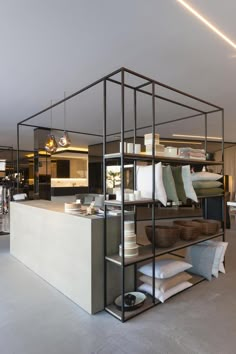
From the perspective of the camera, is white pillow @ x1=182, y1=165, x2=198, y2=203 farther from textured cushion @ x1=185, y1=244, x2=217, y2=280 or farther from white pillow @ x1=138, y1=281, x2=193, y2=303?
white pillow @ x1=138, y1=281, x2=193, y2=303

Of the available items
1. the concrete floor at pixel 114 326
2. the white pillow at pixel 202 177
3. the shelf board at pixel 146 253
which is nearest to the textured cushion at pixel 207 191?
the white pillow at pixel 202 177

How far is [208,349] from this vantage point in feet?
5.97

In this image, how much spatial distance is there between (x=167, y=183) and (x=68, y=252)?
1245 mm

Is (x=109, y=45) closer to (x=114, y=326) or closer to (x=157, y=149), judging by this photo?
(x=157, y=149)

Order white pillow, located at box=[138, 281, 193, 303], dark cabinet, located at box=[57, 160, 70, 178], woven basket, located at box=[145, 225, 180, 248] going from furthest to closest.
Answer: dark cabinet, located at box=[57, 160, 70, 178]
woven basket, located at box=[145, 225, 180, 248]
white pillow, located at box=[138, 281, 193, 303]

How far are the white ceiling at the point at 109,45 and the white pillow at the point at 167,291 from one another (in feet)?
8.08

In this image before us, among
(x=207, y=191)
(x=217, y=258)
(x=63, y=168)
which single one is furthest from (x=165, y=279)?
(x=63, y=168)

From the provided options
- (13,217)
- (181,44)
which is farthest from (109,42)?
(13,217)

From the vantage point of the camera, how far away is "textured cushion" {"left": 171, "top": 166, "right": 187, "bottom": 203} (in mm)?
2773

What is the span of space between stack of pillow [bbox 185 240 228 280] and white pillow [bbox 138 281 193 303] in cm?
38

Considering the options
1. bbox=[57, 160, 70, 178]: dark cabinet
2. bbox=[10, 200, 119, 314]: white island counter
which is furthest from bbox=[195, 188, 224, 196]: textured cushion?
bbox=[57, 160, 70, 178]: dark cabinet

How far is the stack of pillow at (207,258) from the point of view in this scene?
3.08m

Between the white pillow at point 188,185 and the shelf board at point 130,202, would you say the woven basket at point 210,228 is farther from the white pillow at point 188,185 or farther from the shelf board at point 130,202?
the shelf board at point 130,202

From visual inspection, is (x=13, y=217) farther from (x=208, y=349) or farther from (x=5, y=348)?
(x=208, y=349)
